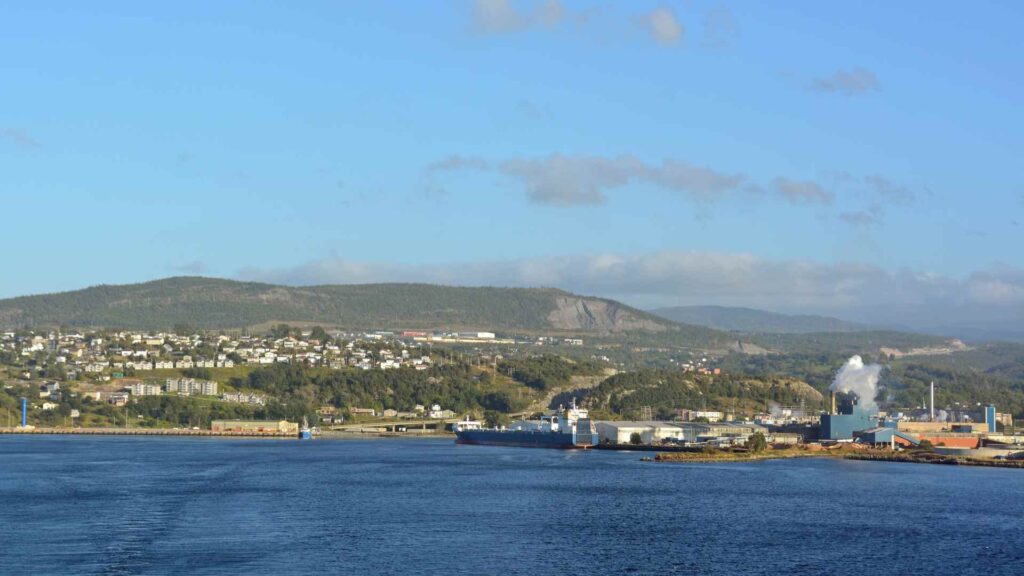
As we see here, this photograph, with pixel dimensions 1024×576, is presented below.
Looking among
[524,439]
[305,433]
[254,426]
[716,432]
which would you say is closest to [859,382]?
[716,432]

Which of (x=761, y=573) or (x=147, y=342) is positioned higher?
(x=147, y=342)

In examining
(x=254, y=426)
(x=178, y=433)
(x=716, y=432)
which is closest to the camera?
(x=716, y=432)

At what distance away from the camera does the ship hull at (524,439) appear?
104188 millimetres

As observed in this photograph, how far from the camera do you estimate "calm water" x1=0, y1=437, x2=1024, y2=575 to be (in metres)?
36.5

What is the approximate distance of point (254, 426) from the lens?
124875 millimetres

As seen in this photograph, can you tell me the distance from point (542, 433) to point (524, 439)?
198 cm

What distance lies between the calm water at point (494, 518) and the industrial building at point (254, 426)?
153ft

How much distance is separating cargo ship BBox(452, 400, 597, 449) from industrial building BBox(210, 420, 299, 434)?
56.1ft

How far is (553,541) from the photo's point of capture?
4097 cm

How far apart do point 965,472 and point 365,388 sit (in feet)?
268

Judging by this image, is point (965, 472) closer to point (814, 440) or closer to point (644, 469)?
point (644, 469)

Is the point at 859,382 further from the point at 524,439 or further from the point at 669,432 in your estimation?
the point at 524,439

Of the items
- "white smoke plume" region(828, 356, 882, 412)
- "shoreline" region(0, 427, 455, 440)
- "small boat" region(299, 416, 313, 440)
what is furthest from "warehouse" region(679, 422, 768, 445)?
"small boat" region(299, 416, 313, 440)

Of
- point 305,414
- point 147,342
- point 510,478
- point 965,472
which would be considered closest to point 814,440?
point 965,472
